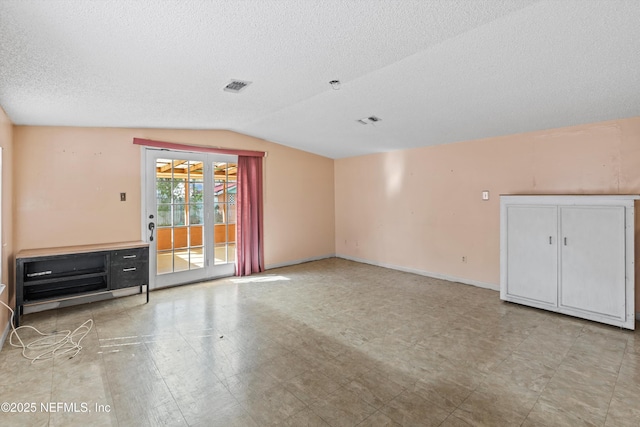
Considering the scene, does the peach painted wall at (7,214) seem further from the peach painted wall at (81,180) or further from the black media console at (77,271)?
the peach painted wall at (81,180)

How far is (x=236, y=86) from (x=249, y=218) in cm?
292

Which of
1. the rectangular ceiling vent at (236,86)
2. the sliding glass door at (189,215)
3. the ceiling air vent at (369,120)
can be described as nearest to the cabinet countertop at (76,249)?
the sliding glass door at (189,215)

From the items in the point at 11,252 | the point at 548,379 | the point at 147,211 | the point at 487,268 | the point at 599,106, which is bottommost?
the point at 548,379

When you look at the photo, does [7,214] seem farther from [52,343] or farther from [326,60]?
[326,60]

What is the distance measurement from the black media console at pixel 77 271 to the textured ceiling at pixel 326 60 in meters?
1.58

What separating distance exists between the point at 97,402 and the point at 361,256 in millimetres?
5243

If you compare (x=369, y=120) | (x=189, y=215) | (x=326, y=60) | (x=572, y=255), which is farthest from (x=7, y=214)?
(x=572, y=255)

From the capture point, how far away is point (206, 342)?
3.03 metres

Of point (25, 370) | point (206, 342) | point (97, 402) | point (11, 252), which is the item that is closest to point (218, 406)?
point (97, 402)

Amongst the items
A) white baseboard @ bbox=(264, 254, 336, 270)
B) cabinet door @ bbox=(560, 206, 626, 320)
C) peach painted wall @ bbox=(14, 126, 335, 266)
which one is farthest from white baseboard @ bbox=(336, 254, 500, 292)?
peach painted wall @ bbox=(14, 126, 335, 266)

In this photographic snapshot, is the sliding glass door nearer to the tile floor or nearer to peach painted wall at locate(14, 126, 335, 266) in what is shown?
peach painted wall at locate(14, 126, 335, 266)

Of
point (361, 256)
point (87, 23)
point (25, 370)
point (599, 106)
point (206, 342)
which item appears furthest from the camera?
point (361, 256)

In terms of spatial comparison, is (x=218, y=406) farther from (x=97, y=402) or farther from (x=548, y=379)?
(x=548, y=379)

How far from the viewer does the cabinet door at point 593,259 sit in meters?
3.25
